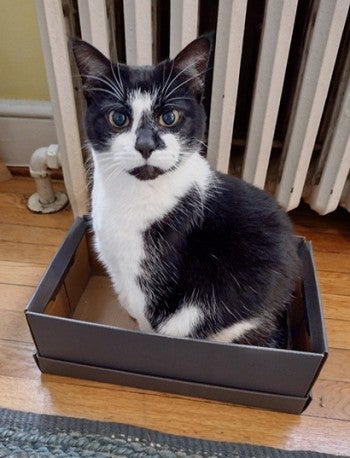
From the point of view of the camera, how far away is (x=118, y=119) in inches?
26.2

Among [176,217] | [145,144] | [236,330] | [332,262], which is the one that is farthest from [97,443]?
[332,262]

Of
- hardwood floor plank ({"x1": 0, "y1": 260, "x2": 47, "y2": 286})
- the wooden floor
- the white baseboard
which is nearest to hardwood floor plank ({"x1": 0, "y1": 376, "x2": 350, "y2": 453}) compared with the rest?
the wooden floor

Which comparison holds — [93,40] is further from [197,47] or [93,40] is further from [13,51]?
[13,51]

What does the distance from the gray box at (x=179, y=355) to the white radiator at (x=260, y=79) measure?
0.77ft

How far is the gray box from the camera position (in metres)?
0.75

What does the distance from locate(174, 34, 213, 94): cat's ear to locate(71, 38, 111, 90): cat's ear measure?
0.11m

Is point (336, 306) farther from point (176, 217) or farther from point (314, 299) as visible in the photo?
point (176, 217)

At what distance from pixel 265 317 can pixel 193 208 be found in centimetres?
25

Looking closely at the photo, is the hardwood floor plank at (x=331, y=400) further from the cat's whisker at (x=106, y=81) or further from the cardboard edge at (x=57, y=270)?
the cat's whisker at (x=106, y=81)

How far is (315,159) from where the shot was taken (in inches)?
46.8

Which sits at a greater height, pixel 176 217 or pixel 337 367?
pixel 176 217

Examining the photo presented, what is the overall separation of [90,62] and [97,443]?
649mm

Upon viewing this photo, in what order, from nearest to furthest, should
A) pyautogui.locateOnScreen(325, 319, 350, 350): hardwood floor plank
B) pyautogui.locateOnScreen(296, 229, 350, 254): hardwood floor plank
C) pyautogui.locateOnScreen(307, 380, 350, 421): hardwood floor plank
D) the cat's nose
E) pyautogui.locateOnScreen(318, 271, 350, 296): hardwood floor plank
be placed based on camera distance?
the cat's nose
pyautogui.locateOnScreen(307, 380, 350, 421): hardwood floor plank
pyautogui.locateOnScreen(325, 319, 350, 350): hardwood floor plank
pyautogui.locateOnScreen(318, 271, 350, 296): hardwood floor plank
pyautogui.locateOnScreen(296, 229, 350, 254): hardwood floor plank

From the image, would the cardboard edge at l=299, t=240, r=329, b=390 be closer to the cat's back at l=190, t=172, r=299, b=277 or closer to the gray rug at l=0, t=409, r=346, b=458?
the cat's back at l=190, t=172, r=299, b=277
